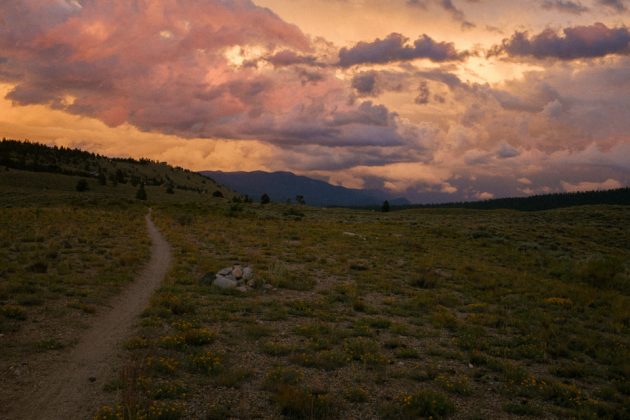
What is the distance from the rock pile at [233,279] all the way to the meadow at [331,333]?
42 centimetres

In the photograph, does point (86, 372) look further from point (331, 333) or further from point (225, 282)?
point (225, 282)

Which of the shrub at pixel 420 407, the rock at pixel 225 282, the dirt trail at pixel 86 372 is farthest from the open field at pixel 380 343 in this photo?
the dirt trail at pixel 86 372

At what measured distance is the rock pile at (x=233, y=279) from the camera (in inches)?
737

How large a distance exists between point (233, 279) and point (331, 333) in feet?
24.4

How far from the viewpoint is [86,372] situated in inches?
378

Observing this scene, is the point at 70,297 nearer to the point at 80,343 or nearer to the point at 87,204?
the point at 80,343

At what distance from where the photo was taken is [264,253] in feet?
96.7

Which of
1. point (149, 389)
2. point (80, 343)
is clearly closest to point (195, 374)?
point (149, 389)

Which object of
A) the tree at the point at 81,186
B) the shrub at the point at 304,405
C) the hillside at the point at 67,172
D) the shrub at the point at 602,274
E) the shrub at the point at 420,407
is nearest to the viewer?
the shrub at the point at 304,405

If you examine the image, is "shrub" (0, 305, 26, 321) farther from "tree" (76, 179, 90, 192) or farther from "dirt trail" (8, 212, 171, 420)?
"tree" (76, 179, 90, 192)

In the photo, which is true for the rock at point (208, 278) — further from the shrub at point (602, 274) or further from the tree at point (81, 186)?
the tree at point (81, 186)

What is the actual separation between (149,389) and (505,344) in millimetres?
10397

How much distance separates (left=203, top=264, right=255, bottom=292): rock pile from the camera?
61.4 ft

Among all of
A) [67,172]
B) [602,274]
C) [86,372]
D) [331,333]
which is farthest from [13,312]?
[67,172]
